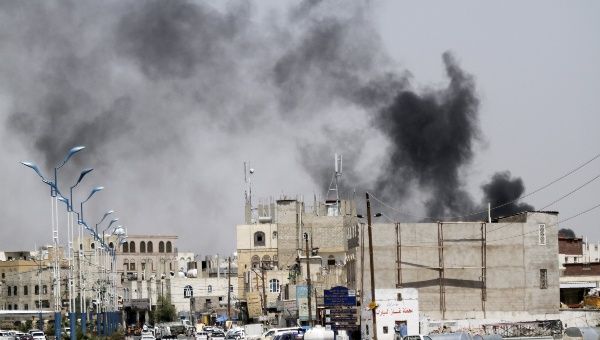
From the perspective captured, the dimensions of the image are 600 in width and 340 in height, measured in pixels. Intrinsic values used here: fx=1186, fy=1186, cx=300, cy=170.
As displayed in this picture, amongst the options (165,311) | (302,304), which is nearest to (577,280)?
(302,304)

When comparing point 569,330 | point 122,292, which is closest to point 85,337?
point 569,330

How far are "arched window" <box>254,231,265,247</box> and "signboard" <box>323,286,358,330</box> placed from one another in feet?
269

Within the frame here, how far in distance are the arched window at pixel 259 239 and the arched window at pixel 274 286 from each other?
52.4 feet

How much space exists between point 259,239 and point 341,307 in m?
84.1

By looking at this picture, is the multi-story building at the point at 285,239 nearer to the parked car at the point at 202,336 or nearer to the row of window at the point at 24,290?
the row of window at the point at 24,290

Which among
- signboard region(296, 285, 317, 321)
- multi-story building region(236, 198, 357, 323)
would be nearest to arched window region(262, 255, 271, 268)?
multi-story building region(236, 198, 357, 323)

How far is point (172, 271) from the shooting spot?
7407 inches

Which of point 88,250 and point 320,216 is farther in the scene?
point 88,250

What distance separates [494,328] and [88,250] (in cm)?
12710

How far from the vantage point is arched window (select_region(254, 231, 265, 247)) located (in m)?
157

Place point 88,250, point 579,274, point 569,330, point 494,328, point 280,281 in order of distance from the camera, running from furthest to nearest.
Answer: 1. point 88,250
2. point 280,281
3. point 579,274
4. point 494,328
5. point 569,330

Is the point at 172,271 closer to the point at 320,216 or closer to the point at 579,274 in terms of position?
the point at 320,216

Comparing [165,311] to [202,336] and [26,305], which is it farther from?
[202,336]

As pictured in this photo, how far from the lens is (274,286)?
14075cm
